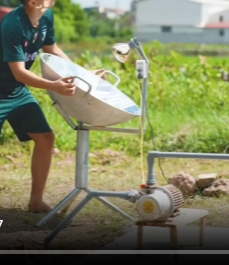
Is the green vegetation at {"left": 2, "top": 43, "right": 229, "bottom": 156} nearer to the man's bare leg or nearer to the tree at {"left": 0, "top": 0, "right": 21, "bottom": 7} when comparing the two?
the tree at {"left": 0, "top": 0, "right": 21, "bottom": 7}

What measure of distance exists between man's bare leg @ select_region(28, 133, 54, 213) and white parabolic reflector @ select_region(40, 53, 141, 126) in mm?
359

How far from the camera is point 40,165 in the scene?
4801 millimetres

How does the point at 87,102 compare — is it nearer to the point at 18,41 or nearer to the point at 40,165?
the point at 18,41

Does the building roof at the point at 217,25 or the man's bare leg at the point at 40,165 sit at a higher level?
the building roof at the point at 217,25

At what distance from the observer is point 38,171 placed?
15.8 feet

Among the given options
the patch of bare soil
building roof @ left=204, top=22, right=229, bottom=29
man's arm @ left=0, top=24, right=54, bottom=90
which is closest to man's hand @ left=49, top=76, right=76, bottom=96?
man's arm @ left=0, top=24, right=54, bottom=90

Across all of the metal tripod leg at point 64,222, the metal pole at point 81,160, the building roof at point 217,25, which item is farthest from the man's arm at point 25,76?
the building roof at point 217,25

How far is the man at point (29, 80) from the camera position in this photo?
173 inches

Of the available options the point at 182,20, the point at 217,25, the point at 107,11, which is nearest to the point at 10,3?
the point at 107,11

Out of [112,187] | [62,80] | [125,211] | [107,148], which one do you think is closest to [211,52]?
[107,148]

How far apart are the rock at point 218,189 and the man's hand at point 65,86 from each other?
1374mm

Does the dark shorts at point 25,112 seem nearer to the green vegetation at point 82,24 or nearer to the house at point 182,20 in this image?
the house at point 182,20

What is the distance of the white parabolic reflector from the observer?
4.25m

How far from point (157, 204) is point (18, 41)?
Answer: 136cm
